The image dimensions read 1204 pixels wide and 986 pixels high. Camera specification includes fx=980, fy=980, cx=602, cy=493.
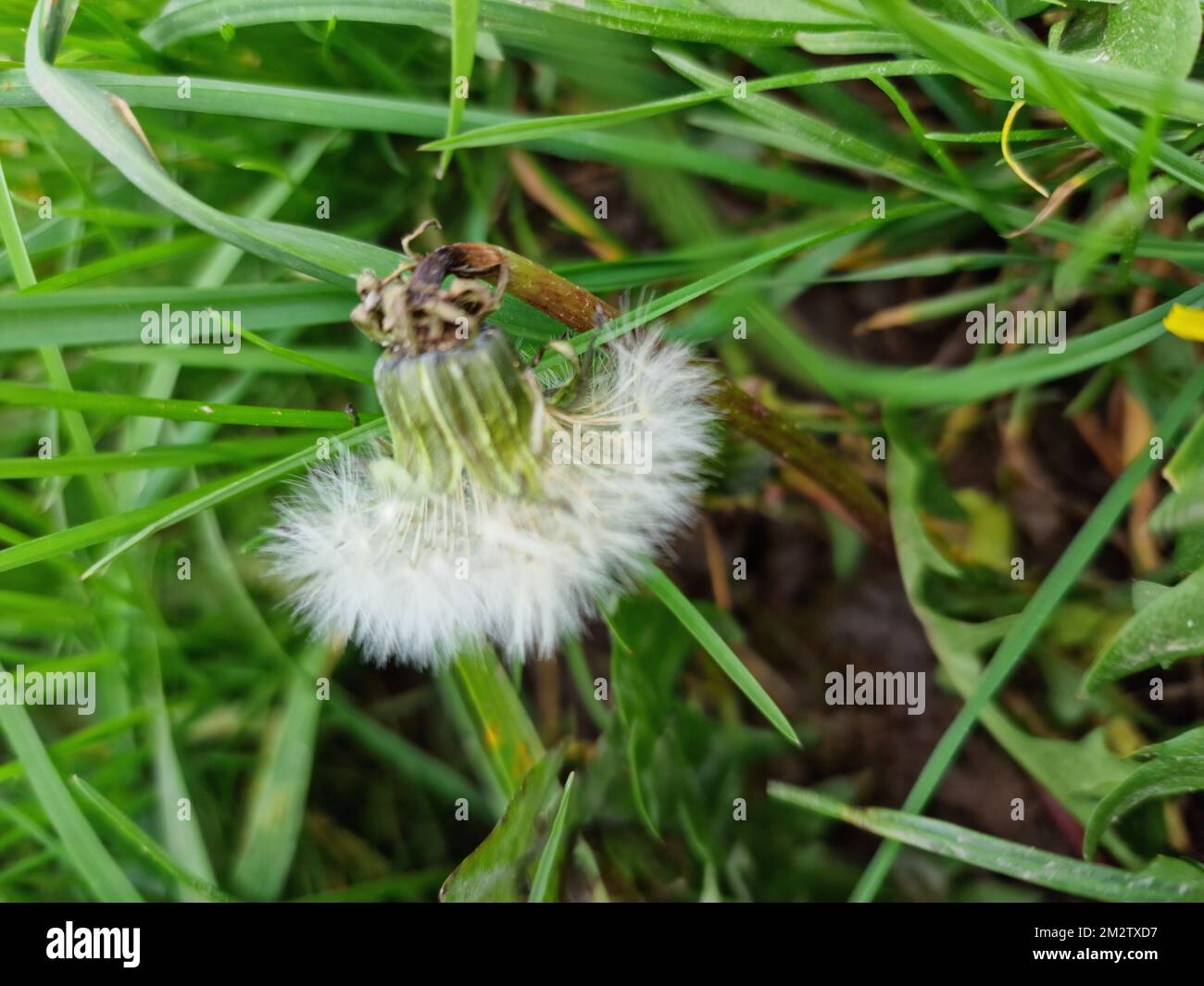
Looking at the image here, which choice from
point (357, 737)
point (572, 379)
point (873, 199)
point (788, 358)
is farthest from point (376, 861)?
point (873, 199)

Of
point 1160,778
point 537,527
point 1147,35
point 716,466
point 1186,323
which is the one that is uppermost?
point 1147,35

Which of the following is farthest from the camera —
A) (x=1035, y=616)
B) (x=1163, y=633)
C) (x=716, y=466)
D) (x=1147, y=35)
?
(x=716, y=466)

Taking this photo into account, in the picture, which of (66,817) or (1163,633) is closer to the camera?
(1163,633)

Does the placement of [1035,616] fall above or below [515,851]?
above

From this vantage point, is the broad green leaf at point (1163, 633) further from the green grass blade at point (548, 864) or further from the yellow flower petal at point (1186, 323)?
the green grass blade at point (548, 864)

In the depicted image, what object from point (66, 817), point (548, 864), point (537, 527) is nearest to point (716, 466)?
point (537, 527)

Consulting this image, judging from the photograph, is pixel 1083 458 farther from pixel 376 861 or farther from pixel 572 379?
pixel 376 861

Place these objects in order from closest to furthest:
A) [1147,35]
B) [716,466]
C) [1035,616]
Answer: [1147,35] < [1035,616] < [716,466]

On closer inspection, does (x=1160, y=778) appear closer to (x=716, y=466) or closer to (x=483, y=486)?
(x=716, y=466)
